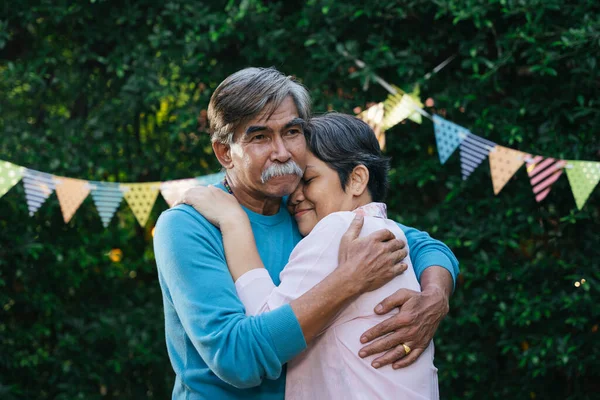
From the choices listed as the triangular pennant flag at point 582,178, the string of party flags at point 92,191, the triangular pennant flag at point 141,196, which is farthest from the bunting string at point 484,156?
the triangular pennant flag at point 141,196

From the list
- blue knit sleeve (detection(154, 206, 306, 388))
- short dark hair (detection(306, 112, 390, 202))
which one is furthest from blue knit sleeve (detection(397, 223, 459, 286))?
blue knit sleeve (detection(154, 206, 306, 388))

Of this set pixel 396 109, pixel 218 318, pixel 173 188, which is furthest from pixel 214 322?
pixel 396 109

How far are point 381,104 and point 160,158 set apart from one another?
5.09 feet

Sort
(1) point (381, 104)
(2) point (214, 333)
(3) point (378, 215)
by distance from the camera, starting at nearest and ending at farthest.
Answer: (2) point (214, 333)
(3) point (378, 215)
(1) point (381, 104)

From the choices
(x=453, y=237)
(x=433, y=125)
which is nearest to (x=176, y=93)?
(x=433, y=125)

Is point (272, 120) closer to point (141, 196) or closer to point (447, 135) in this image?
point (447, 135)

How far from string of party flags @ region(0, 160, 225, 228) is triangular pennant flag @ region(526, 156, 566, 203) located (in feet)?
5.61

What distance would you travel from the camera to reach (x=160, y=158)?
4.64 m

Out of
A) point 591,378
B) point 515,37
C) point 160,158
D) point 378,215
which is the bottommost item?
point 591,378

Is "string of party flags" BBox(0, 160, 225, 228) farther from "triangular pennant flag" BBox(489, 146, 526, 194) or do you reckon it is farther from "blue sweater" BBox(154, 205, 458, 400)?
"blue sweater" BBox(154, 205, 458, 400)

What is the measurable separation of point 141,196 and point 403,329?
2.37 m

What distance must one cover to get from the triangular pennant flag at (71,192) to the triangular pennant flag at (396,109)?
5.70 feet

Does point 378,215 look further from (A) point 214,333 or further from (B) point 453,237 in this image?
(B) point 453,237

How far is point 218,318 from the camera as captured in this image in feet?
5.88
